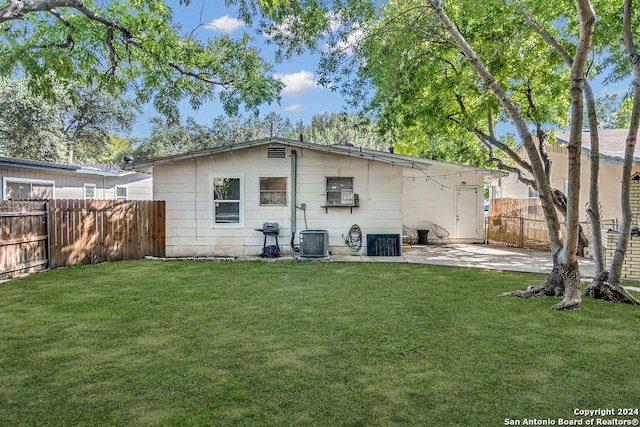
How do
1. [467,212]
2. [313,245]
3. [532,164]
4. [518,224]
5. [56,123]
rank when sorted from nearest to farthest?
[532,164] → [313,245] → [518,224] → [467,212] → [56,123]

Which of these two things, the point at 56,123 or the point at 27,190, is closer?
the point at 27,190

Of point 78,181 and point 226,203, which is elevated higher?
point 78,181

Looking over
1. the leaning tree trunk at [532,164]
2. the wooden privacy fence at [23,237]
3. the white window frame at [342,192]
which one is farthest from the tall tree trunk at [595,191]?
the wooden privacy fence at [23,237]

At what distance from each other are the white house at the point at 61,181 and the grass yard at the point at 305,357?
6231mm

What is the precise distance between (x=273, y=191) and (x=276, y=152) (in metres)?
0.99

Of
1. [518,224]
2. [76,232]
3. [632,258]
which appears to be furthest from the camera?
[518,224]

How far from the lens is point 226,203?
988 centimetres

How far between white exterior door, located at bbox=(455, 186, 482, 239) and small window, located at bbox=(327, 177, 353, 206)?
5225 millimetres

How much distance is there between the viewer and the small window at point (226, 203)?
988 centimetres

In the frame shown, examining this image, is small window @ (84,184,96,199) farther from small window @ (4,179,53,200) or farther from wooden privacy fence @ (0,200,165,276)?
wooden privacy fence @ (0,200,165,276)

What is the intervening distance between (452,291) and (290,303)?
2.58m

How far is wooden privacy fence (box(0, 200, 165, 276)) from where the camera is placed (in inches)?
280

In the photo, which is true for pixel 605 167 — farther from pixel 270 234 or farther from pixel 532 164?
Result: pixel 270 234

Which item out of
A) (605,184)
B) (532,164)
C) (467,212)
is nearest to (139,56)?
(532,164)
